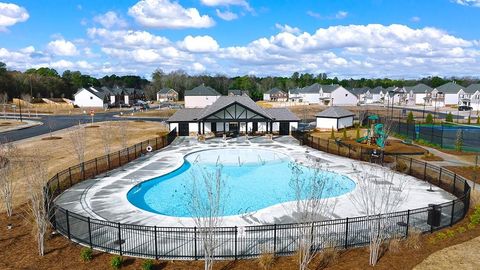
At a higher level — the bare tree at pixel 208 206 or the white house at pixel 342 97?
the white house at pixel 342 97

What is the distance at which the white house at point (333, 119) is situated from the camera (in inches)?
2056

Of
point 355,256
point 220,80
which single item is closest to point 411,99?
point 220,80

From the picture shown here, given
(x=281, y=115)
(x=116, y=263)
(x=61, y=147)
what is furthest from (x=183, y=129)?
(x=116, y=263)

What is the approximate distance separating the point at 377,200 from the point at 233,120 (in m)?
28.5

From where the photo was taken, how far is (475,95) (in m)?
102

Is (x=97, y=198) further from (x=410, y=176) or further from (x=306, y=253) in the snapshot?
(x=410, y=176)

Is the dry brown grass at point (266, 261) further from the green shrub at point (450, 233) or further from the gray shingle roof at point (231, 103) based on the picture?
the gray shingle roof at point (231, 103)

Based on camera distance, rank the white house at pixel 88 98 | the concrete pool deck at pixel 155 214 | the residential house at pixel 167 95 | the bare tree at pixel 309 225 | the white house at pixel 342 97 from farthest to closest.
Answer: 1. the residential house at pixel 167 95
2. the white house at pixel 342 97
3. the white house at pixel 88 98
4. the concrete pool deck at pixel 155 214
5. the bare tree at pixel 309 225

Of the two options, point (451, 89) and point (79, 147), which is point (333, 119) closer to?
point (79, 147)

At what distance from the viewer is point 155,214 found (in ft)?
61.4

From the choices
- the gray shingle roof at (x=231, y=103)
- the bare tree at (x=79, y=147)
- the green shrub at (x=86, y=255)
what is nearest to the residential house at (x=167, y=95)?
the gray shingle roof at (x=231, y=103)

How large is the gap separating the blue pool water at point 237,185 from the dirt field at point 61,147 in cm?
791

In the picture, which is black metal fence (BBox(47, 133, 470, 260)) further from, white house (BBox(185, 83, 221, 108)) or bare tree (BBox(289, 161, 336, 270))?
white house (BBox(185, 83, 221, 108))

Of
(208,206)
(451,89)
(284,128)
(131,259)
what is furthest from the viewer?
(451,89)
